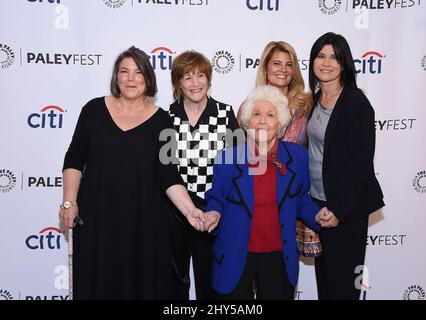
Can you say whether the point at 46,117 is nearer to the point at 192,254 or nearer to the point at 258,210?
the point at 192,254

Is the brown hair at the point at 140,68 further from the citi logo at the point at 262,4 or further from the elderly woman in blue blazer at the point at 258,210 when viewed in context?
the citi logo at the point at 262,4

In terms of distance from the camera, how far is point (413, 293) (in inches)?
128

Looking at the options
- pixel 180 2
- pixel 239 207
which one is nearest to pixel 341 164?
pixel 239 207

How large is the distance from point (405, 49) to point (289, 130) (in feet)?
4.22

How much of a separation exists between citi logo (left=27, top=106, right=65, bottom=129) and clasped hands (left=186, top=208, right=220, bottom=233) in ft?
4.68

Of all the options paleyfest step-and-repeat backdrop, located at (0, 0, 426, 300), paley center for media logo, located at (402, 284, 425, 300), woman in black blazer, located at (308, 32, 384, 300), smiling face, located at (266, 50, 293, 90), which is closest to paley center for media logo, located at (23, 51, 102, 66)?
paleyfest step-and-repeat backdrop, located at (0, 0, 426, 300)

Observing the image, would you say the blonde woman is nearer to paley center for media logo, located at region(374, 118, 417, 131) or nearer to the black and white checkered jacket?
the black and white checkered jacket

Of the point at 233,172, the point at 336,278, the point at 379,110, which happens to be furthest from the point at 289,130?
the point at 379,110

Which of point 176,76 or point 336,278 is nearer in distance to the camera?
point 336,278

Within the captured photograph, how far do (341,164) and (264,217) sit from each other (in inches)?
19.7

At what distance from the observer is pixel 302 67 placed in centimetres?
311

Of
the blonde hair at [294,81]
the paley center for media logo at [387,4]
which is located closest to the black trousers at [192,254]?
the blonde hair at [294,81]

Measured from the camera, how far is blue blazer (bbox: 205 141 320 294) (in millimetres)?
1965

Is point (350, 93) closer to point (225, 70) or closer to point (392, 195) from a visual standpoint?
point (225, 70)
